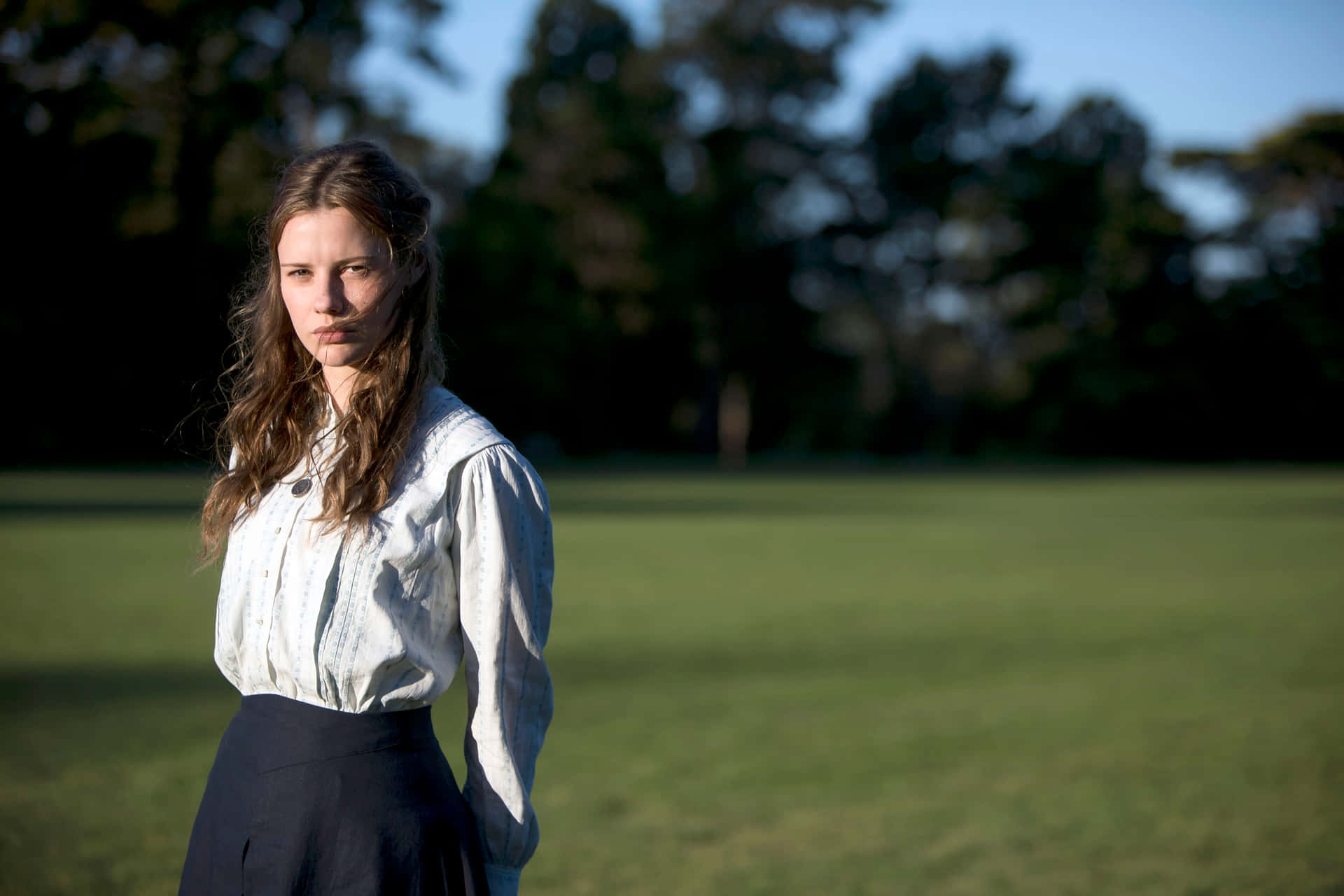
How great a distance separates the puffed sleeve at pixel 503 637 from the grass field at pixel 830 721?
250 cm

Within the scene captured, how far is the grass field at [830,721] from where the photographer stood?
439 cm

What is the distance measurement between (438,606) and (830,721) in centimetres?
525

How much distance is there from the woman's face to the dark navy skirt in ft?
1.74

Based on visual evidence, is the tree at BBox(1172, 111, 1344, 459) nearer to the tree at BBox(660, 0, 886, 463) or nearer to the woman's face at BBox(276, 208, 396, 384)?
the tree at BBox(660, 0, 886, 463)

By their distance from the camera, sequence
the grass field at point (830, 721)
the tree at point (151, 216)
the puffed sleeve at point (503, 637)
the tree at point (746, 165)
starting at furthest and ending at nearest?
1. the tree at point (746, 165)
2. the tree at point (151, 216)
3. the grass field at point (830, 721)
4. the puffed sleeve at point (503, 637)

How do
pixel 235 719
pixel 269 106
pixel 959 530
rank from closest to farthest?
1. pixel 235 719
2. pixel 959 530
3. pixel 269 106

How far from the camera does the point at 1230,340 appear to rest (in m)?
48.9

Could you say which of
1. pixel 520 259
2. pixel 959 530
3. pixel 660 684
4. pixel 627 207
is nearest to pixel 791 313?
pixel 627 207

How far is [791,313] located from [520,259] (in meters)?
11.9

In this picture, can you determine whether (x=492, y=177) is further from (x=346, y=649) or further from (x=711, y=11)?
(x=346, y=649)

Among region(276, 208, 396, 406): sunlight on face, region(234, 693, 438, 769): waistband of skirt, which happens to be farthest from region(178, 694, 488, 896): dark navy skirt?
region(276, 208, 396, 406): sunlight on face

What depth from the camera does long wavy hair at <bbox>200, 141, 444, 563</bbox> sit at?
1681 millimetres

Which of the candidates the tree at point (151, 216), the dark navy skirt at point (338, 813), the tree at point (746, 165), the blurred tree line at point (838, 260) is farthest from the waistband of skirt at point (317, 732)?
the tree at point (746, 165)

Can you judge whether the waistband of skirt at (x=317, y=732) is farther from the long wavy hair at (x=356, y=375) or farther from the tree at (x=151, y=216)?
the tree at (x=151, y=216)
